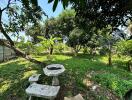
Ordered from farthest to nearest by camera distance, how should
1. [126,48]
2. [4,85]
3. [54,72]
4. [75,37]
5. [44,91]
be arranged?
[75,37] < [126,48] < [4,85] < [54,72] < [44,91]

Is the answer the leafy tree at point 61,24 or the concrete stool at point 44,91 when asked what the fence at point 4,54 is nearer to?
the leafy tree at point 61,24

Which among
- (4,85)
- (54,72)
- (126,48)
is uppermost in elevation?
(126,48)

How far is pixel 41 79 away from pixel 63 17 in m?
17.7

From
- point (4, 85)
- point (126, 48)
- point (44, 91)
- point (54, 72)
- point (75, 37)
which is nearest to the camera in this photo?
point (44, 91)

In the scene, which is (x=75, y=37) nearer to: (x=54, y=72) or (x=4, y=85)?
(x=4, y=85)

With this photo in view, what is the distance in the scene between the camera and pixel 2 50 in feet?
65.6

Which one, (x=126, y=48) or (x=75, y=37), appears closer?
(x=126, y=48)

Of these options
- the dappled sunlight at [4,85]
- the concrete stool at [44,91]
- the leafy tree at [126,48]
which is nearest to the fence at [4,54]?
the leafy tree at [126,48]

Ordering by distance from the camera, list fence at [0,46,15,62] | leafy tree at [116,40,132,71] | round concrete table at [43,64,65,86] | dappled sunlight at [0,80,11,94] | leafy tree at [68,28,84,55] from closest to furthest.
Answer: round concrete table at [43,64,65,86], dappled sunlight at [0,80,11,94], leafy tree at [116,40,132,71], fence at [0,46,15,62], leafy tree at [68,28,84,55]

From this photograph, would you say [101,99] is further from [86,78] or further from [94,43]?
[94,43]

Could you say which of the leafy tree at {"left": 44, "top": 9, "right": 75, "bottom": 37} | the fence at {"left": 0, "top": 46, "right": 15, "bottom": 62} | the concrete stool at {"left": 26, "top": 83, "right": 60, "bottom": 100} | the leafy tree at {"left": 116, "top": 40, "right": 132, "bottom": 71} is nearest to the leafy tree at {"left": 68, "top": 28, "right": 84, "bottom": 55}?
the leafy tree at {"left": 44, "top": 9, "right": 75, "bottom": 37}

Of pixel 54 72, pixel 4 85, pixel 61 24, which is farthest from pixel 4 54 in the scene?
pixel 54 72

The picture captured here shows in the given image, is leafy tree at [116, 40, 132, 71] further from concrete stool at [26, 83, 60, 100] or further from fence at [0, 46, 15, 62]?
fence at [0, 46, 15, 62]

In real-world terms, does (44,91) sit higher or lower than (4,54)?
lower
